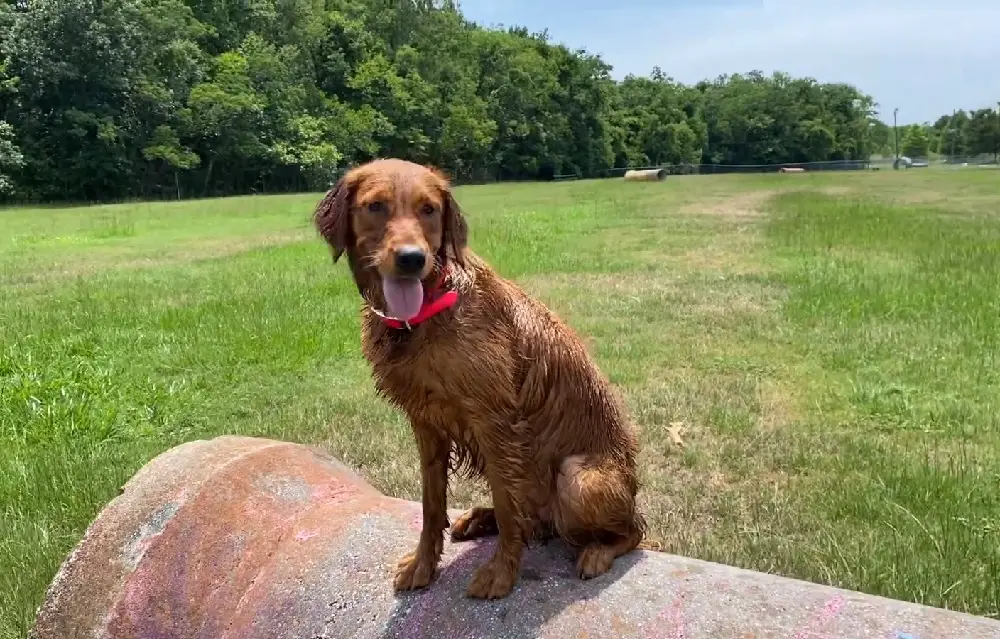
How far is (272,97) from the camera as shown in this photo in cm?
5447

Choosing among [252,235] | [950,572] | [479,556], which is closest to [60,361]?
[479,556]

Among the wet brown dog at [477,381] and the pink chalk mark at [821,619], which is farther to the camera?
the wet brown dog at [477,381]

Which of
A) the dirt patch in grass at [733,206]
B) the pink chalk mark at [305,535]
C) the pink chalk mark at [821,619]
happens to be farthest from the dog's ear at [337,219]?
the dirt patch in grass at [733,206]

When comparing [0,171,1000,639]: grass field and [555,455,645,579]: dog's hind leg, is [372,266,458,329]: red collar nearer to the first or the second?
[555,455,645,579]: dog's hind leg

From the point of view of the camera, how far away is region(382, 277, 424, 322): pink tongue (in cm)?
260

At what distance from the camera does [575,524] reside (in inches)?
117

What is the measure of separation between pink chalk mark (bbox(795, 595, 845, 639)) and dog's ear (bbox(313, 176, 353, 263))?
1802 millimetres

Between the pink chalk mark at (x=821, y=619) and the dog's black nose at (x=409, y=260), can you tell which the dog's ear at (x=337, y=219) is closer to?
the dog's black nose at (x=409, y=260)

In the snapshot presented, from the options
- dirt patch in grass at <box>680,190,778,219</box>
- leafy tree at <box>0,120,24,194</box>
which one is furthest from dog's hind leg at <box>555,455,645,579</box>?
leafy tree at <box>0,120,24,194</box>

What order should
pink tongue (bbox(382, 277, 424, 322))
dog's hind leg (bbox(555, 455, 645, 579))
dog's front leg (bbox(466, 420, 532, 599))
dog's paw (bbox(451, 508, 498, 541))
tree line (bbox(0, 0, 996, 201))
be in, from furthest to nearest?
tree line (bbox(0, 0, 996, 201)), dog's paw (bbox(451, 508, 498, 541)), dog's hind leg (bbox(555, 455, 645, 579)), dog's front leg (bbox(466, 420, 532, 599)), pink tongue (bbox(382, 277, 424, 322))

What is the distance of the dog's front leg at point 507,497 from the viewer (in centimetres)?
281

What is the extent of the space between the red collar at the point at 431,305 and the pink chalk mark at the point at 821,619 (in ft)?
4.71

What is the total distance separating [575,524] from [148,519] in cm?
167

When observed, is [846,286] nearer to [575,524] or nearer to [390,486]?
[390,486]
